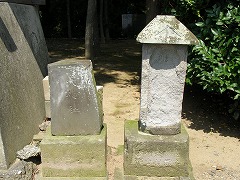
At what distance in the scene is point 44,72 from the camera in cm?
547

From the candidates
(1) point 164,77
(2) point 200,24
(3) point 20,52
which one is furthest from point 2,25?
(2) point 200,24

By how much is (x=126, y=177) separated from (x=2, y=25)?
2.48 m

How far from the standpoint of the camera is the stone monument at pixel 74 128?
10.7 ft

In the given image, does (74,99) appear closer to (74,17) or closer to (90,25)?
(90,25)

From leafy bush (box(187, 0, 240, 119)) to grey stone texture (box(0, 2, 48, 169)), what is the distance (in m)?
2.64

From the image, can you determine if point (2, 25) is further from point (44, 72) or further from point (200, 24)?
point (200, 24)

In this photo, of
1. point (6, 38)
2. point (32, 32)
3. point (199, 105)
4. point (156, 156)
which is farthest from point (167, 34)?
point (199, 105)

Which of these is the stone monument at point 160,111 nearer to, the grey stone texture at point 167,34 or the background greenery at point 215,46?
the grey stone texture at point 167,34

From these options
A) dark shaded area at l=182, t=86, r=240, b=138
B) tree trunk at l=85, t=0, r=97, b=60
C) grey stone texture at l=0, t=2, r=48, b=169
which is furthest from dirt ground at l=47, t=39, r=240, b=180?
grey stone texture at l=0, t=2, r=48, b=169

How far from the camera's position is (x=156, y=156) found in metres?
3.47

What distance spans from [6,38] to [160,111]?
220 cm

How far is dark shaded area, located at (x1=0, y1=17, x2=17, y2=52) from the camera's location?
3641 mm

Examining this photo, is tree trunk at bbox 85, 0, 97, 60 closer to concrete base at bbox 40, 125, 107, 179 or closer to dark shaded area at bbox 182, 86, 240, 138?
dark shaded area at bbox 182, 86, 240, 138

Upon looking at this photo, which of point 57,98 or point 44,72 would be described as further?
point 44,72
